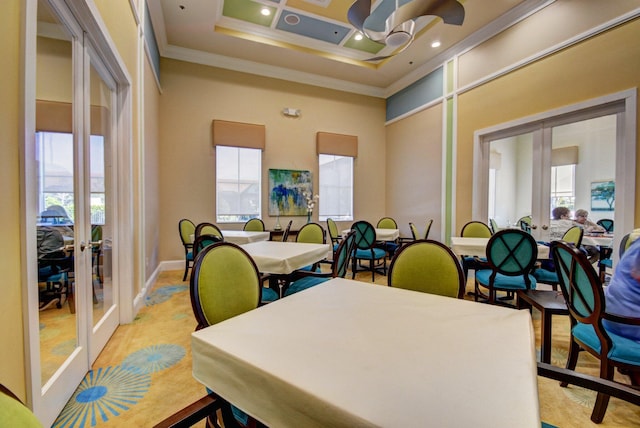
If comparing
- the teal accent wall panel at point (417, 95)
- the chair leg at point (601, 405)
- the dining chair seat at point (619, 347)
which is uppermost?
the teal accent wall panel at point (417, 95)

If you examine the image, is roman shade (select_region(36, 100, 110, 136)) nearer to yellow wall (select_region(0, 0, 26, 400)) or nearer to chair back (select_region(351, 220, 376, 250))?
yellow wall (select_region(0, 0, 26, 400))

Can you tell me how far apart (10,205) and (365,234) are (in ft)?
12.4

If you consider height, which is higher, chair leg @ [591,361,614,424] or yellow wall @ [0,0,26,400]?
yellow wall @ [0,0,26,400]

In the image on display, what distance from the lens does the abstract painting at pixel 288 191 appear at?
5824 millimetres

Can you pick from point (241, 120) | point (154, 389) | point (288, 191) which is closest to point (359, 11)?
point (241, 120)

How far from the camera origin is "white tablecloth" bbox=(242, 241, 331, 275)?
2.17 metres

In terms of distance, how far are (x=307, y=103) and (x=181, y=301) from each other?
4.67 m

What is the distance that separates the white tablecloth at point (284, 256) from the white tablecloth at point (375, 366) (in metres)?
0.98

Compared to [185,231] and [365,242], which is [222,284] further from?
[185,231]

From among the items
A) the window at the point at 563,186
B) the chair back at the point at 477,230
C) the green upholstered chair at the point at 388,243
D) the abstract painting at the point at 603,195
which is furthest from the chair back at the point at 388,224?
the abstract painting at the point at 603,195

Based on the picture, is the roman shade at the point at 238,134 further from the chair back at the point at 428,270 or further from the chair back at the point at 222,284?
the chair back at the point at 428,270

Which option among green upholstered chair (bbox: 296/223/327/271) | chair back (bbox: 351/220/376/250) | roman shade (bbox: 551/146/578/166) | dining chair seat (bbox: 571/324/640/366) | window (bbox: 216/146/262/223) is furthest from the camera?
window (bbox: 216/146/262/223)

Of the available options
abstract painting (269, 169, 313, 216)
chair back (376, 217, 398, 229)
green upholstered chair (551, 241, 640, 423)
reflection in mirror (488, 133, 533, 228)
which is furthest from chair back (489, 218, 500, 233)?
abstract painting (269, 169, 313, 216)

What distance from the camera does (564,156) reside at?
147 inches
